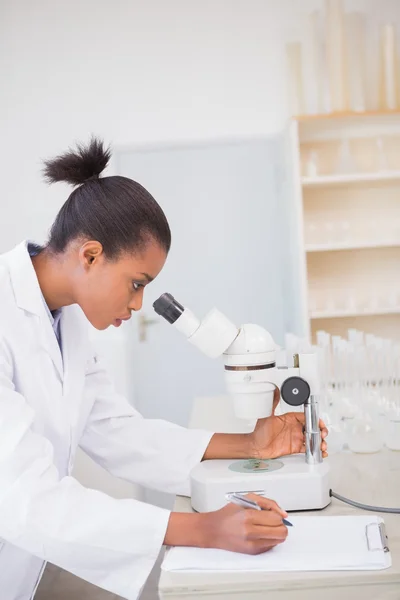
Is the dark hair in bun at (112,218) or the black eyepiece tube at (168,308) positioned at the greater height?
the dark hair in bun at (112,218)

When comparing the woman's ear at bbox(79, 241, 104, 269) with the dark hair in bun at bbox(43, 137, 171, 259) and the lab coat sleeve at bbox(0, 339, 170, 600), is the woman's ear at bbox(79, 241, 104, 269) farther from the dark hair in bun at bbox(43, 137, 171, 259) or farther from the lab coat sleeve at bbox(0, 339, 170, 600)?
the lab coat sleeve at bbox(0, 339, 170, 600)

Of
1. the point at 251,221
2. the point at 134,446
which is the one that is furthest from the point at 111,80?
the point at 134,446

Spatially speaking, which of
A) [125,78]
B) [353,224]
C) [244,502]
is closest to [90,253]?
[244,502]

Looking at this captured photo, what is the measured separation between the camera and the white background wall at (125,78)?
169 inches

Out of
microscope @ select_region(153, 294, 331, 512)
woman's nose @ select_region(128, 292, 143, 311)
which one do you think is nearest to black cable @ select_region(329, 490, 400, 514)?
microscope @ select_region(153, 294, 331, 512)

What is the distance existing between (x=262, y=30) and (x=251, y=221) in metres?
1.19

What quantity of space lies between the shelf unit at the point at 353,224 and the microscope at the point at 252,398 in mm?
2823

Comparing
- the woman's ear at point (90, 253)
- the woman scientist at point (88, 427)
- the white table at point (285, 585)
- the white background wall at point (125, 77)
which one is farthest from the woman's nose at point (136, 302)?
the white background wall at point (125, 77)

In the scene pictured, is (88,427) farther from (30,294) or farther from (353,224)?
(353,224)

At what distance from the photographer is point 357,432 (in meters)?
1.71

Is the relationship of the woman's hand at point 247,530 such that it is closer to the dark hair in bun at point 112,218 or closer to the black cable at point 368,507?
the black cable at point 368,507

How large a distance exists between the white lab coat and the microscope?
18 cm

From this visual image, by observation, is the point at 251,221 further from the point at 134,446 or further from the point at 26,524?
the point at 26,524

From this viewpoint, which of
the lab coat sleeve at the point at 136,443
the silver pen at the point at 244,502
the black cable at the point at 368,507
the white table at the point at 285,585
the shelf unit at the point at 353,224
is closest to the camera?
the white table at the point at 285,585
